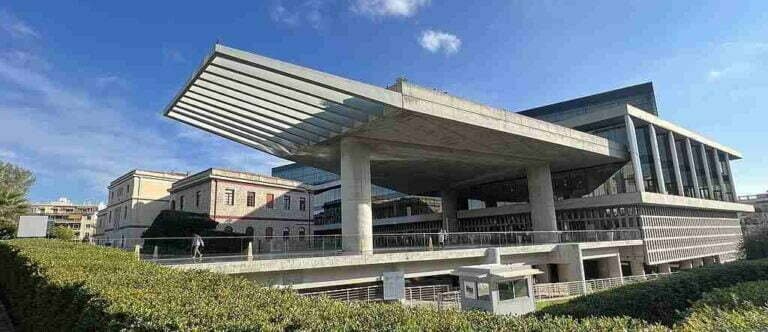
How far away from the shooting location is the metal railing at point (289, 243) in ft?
55.1

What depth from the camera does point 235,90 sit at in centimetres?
1900

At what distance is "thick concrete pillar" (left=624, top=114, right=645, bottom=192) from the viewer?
105ft

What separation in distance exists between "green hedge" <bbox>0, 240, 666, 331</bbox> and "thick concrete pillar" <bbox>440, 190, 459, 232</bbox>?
1557 inches

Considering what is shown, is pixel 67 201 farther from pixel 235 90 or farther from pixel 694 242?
pixel 694 242

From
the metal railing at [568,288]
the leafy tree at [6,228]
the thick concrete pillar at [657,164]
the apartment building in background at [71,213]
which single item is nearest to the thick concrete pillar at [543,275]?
the metal railing at [568,288]

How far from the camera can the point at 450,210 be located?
151ft

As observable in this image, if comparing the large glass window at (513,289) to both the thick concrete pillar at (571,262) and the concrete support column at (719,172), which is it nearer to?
the thick concrete pillar at (571,262)

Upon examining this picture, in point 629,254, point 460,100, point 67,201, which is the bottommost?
point 629,254

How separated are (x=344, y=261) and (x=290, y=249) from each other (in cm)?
329

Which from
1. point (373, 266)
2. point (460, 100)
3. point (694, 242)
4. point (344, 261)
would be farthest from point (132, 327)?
point (694, 242)

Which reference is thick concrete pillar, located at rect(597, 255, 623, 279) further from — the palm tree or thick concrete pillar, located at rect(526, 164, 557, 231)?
the palm tree

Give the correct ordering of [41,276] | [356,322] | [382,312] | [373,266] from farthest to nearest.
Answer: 1. [373,266]
2. [41,276]
3. [382,312]
4. [356,322]

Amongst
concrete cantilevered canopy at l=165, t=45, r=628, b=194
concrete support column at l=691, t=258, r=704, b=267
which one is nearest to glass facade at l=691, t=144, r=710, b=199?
concrete support column at l=691, t=258, r=704, b=267

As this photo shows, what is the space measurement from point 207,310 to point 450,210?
42916 mm
